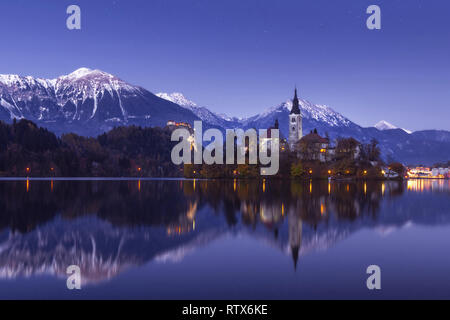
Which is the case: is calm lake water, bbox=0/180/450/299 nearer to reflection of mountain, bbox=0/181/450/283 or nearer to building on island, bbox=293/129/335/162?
reflection of mountain, bbox=0/181/450/283

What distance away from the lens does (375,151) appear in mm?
148500

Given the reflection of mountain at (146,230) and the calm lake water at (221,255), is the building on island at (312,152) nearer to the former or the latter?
the reflection of mountain at (146,230)

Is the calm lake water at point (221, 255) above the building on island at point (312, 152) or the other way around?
the other way around

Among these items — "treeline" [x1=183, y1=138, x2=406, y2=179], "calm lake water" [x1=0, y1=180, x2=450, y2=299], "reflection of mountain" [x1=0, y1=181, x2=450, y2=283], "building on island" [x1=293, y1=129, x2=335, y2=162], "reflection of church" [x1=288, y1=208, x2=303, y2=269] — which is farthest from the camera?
"building on island" [x1=293, y1=129, x2=335, y2=162]

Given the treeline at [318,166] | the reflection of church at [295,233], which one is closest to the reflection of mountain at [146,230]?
the reflection of church at [295,233]

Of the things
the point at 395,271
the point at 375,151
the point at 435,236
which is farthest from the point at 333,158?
the point at 395,271

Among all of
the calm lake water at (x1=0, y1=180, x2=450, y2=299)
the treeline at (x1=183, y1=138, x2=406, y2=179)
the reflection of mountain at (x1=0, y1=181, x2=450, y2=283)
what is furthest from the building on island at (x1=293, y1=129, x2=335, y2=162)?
the calm lake water at (x1=0, y1=180, x2=450, y2=299)

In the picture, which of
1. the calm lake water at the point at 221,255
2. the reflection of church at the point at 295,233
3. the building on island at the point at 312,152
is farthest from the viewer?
the building on island at the point at 312,152

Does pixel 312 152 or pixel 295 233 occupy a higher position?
pixel 312 152

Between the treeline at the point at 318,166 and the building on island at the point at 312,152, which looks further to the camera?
the building on island at the point at 312,152

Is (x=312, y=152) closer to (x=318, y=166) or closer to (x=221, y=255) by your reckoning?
(x=318, y=166)

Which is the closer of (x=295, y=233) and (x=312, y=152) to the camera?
(x=295, y=233)

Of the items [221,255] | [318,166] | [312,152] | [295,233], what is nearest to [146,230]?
[221,255]
